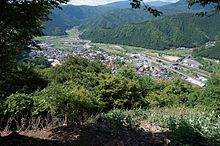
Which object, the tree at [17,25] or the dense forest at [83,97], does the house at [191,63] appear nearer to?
the dense forest at [83,97]

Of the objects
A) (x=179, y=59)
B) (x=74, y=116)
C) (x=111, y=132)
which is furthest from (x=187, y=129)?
(x=179, y=59)

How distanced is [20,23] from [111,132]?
288 cm

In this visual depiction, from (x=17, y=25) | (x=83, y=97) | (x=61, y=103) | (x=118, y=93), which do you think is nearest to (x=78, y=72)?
(x=118, y=93)

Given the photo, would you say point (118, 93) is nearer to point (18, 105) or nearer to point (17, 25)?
point (18, 105)

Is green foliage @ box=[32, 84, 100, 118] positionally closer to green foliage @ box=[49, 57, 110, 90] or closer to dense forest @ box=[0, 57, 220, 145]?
dense forest @ box=[0, 57, 220, 145]

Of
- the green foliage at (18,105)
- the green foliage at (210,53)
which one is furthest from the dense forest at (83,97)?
the green foliage at (210,53)

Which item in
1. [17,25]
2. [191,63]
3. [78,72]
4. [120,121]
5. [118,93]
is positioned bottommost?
[191,63]

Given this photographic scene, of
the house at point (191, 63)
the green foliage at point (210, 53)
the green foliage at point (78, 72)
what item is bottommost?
the house at point (191, 63)

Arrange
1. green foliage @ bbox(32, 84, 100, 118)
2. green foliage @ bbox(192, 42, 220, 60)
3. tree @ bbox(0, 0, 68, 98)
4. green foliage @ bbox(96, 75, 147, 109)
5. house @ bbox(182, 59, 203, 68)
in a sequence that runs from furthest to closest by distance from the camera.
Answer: green foliage @ bbox(192, 42, 220, 60) < house @ bbox(182, 59, 203, 68) < green foliage @ bbox(96, 75, 147, 109) < green foliage @ bbox(32, 84, 100, 118) < tree @ bbox(0, 0, 68, 98)

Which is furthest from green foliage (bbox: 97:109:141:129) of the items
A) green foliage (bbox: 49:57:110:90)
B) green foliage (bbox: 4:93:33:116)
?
green foliage (bbox: 49:57:110:90)

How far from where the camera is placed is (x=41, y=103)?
12422 millimetres

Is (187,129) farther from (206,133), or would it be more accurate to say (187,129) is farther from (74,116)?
(74,116)

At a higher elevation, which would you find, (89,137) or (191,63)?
(89,137)

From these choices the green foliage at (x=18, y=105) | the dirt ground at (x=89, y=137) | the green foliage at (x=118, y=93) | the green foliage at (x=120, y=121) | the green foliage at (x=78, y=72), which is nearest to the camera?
the dirt ground at (x=89, y=137)
